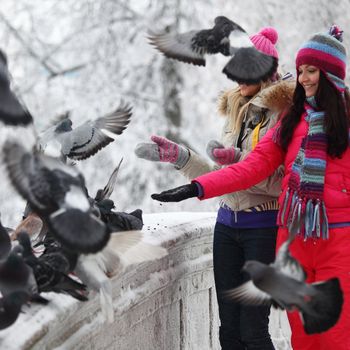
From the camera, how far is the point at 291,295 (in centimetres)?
215

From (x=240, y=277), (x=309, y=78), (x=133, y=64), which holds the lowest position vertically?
(x=133, y=64)

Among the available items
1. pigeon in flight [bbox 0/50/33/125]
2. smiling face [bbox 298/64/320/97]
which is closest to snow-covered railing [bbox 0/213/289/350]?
pigeon in flight [bbox 0/50/33/125]

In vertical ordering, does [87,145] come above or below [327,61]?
below

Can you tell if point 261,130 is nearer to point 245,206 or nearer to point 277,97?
point 277,97

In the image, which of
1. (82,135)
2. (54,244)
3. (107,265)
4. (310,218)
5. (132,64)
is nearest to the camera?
(107,265)

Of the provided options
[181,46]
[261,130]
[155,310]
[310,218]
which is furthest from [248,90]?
[155,310]

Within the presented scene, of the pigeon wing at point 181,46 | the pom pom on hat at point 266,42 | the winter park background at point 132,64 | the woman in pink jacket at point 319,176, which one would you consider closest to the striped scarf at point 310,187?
the woman in pink jacket at point 319,176

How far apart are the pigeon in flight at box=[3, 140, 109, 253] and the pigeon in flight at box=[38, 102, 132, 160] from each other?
66 centimetres

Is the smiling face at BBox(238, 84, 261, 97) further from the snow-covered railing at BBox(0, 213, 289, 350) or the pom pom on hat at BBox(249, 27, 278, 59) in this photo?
the snow-covered railing at BBox(0, 213, 289, 350)

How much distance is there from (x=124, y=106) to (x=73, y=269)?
5.40ft

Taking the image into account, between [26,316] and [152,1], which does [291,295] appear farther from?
[152,1]

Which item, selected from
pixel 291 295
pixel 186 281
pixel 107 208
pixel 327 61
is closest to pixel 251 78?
pixel 327 61

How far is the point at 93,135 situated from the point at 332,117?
3.81ft

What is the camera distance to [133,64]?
34.6 feet
